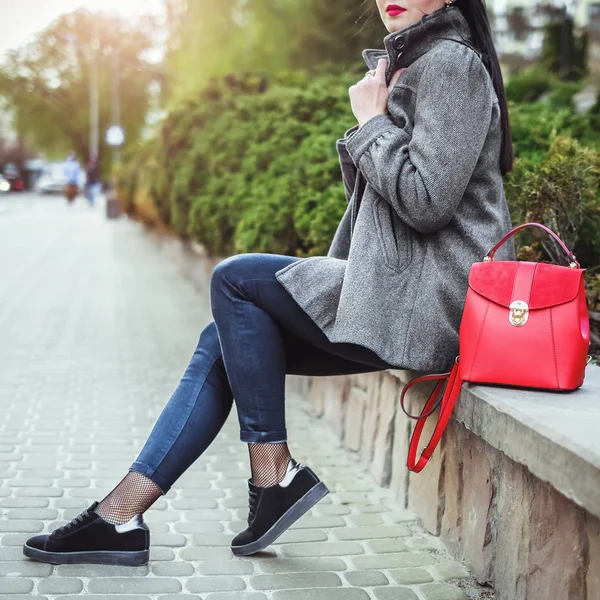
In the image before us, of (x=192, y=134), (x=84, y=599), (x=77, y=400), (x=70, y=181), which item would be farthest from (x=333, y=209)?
(x=70, y=181)

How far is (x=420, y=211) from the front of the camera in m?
2.59

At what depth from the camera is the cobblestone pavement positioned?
2814mm

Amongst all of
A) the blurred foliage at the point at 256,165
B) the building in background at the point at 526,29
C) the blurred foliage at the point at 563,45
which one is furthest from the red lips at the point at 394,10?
the building in background at the point at 526,29

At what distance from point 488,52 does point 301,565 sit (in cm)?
169

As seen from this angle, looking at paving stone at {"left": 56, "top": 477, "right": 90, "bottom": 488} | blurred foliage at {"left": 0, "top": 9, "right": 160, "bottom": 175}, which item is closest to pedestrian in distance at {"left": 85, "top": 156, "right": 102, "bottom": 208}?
blurred foliage at {"left": 0, "top": 9, "right": 160, "bottom": 175}

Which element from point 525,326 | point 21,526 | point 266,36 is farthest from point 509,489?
point 266,36

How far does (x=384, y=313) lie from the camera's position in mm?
2654

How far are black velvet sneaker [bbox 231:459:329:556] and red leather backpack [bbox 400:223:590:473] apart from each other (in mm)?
624

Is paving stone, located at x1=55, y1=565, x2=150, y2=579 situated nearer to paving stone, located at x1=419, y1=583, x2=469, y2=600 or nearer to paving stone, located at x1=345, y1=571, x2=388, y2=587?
paving stone, located at x1=345, y1=571, x2=388, y2=587

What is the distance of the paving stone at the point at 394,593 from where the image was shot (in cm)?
277

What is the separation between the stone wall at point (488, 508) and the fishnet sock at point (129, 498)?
0.97m

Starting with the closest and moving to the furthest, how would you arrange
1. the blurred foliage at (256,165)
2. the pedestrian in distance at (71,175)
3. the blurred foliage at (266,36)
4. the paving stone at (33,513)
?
the paving stone at (33,513), the blurred foliage at (256,165), the blurred foliage at (266,36), the pedestrian in distance at (71,175)

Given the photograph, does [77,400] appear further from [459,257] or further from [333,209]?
[459,257]

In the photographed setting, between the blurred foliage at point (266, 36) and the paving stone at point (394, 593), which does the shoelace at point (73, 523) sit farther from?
the blurred foliage at point (266, 36)
